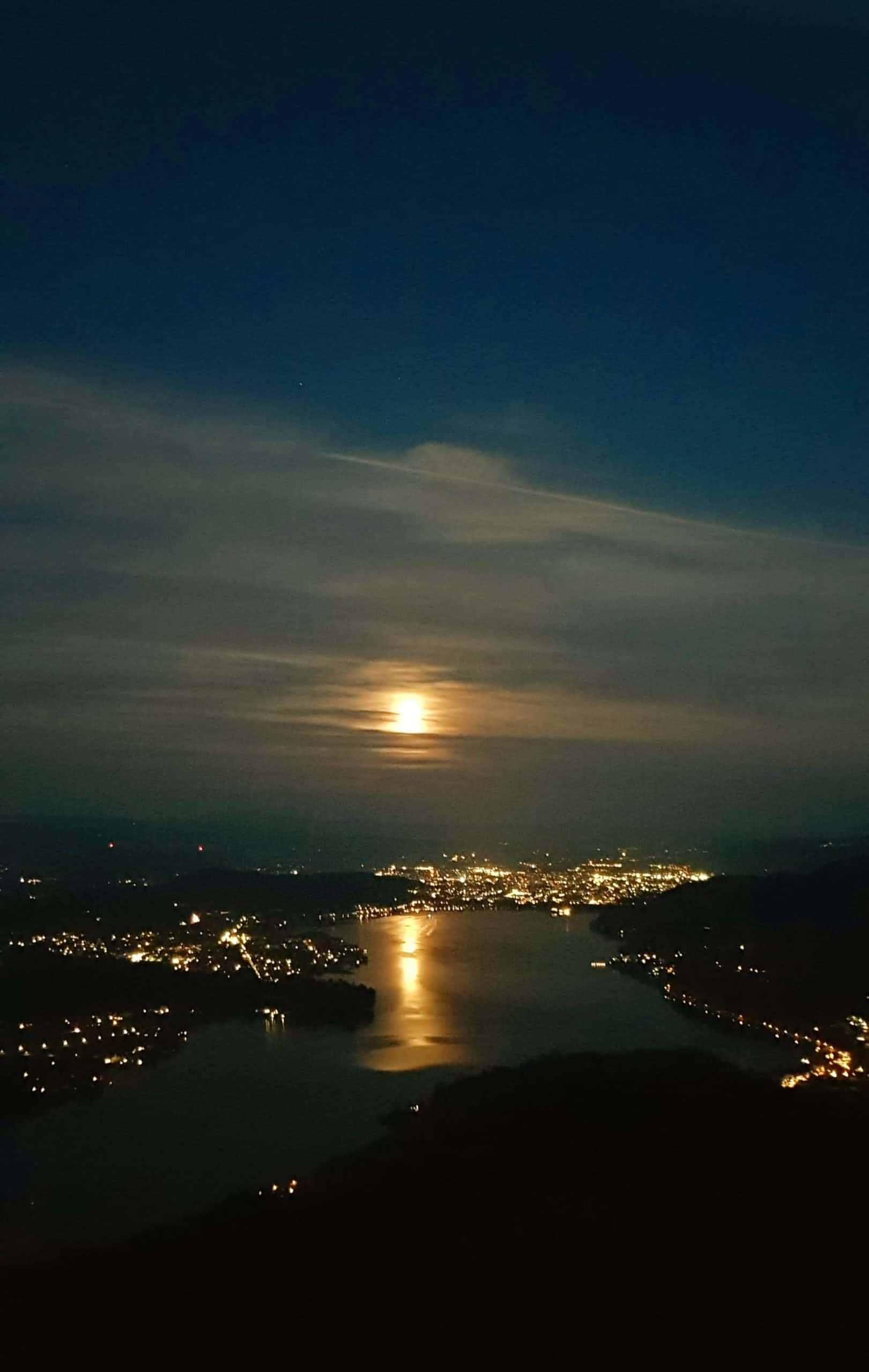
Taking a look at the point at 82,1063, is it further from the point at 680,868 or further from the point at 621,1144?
the point at 680,868

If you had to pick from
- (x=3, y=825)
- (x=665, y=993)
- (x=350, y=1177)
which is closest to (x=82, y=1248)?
(x=350, y=1177)

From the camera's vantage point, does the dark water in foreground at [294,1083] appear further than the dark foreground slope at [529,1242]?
Yes

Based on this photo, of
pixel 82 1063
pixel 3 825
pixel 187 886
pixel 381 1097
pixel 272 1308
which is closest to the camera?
pixel 272 1308

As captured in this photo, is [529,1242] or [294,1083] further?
[294,1083]

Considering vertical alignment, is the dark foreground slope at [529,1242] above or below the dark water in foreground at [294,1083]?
above
